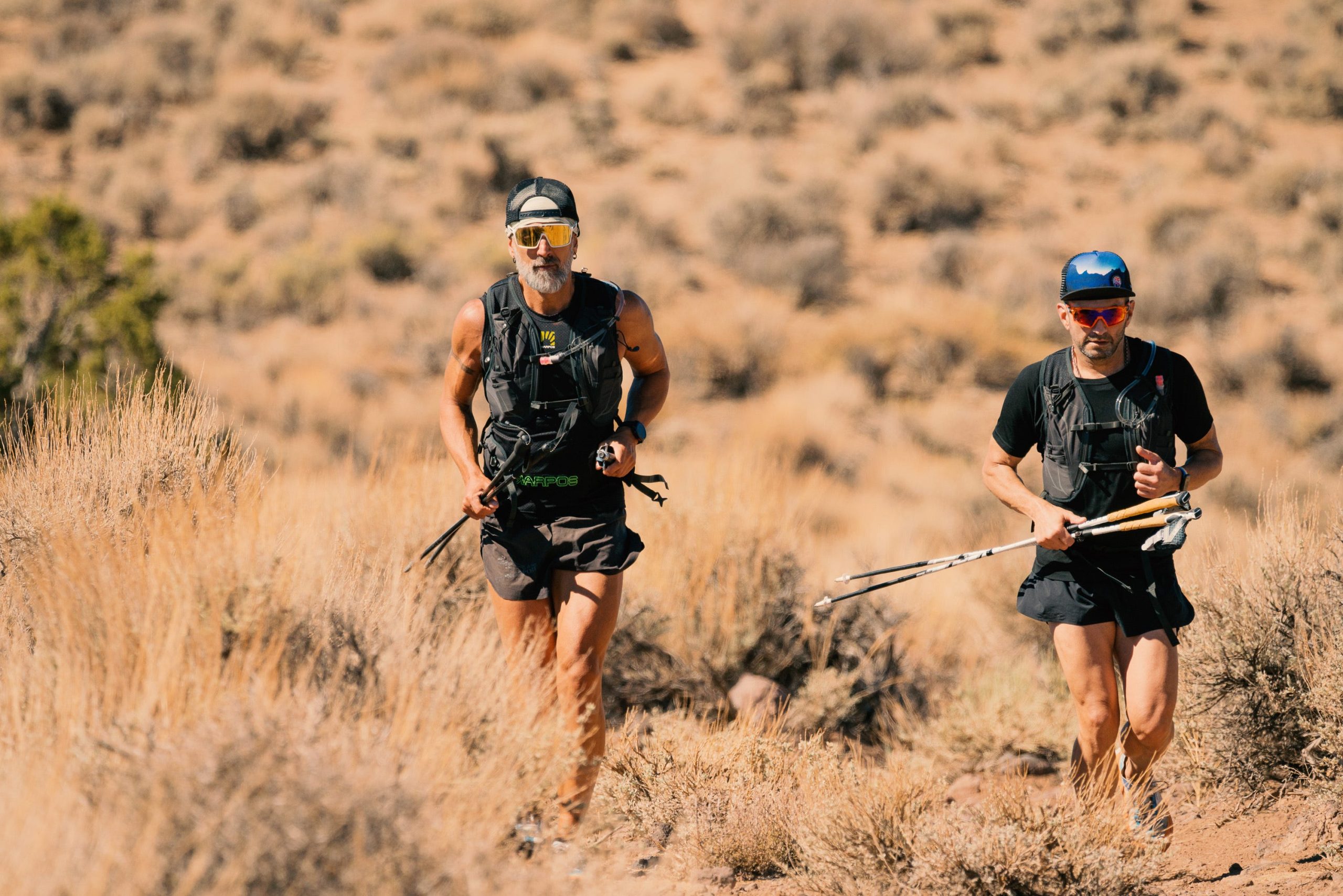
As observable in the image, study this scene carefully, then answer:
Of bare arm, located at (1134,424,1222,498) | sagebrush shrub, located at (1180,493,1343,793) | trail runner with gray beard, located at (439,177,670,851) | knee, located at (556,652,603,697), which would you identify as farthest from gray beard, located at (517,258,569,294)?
sagebrush shrub, located at (1180,493,1343,793)

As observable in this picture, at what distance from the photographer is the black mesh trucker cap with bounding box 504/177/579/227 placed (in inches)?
161

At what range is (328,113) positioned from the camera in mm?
24906

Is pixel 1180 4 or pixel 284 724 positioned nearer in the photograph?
pixel 284 724

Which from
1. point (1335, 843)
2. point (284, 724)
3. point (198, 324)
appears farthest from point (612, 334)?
point (198, 324)

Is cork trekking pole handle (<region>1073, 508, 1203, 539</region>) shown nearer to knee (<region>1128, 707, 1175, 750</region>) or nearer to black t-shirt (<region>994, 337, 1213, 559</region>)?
black t-shirt (<region>994, 337, 1213, 559</region>)

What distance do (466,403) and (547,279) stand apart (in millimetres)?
625

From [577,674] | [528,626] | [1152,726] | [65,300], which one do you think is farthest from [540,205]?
[65,300]

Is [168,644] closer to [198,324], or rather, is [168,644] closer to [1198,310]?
[198,324]

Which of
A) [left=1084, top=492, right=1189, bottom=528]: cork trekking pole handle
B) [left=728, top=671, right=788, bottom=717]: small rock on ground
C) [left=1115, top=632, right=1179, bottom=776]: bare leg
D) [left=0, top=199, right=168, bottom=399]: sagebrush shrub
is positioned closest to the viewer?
[left=1084, top=492, right=1189, bottom=528]: cork trekking pole handle

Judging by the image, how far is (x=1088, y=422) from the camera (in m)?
4.05

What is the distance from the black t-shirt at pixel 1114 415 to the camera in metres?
4.07

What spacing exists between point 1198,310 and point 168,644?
17.7 metres

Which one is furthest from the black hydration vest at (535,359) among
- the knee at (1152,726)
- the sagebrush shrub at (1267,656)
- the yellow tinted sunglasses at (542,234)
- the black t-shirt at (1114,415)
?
the sagebrush shrub at (1267,656)

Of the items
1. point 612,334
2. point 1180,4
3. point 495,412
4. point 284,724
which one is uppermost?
point 1180,4
